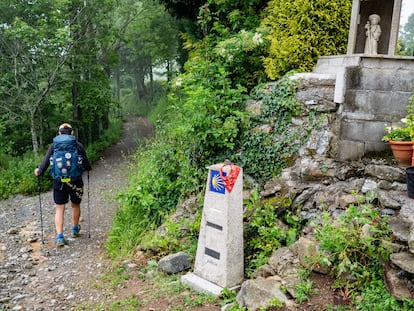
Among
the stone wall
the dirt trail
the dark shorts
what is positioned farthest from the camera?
the dark shorts

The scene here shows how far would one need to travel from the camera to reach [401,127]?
463 cm

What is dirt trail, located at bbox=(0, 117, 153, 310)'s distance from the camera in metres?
4.46

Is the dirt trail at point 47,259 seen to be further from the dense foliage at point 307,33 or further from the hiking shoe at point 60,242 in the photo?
the dense foliage at point 307,33

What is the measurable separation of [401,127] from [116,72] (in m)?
32.5

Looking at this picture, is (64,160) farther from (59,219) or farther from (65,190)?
(59,219)

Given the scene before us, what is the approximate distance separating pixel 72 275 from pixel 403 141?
4.53 meters

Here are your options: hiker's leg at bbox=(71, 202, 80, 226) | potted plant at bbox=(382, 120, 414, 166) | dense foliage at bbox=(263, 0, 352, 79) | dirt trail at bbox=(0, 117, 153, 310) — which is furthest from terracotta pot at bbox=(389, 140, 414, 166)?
hiker's leg at bbox=(71, 202, 80, 226)

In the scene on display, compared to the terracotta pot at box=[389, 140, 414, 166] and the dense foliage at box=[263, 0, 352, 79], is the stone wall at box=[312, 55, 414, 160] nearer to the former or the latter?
the terracotta pot at box=[389, 140, 414, 166]

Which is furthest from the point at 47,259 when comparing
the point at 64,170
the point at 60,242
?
the point at 64,170

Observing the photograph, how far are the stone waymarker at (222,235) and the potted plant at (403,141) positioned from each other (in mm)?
1850

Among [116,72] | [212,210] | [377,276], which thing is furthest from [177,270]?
[116,72]

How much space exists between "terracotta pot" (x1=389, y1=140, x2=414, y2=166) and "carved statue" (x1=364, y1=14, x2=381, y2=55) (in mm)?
1720

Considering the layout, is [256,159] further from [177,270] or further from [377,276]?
[377,276]

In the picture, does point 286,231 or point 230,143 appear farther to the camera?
point 230,143
